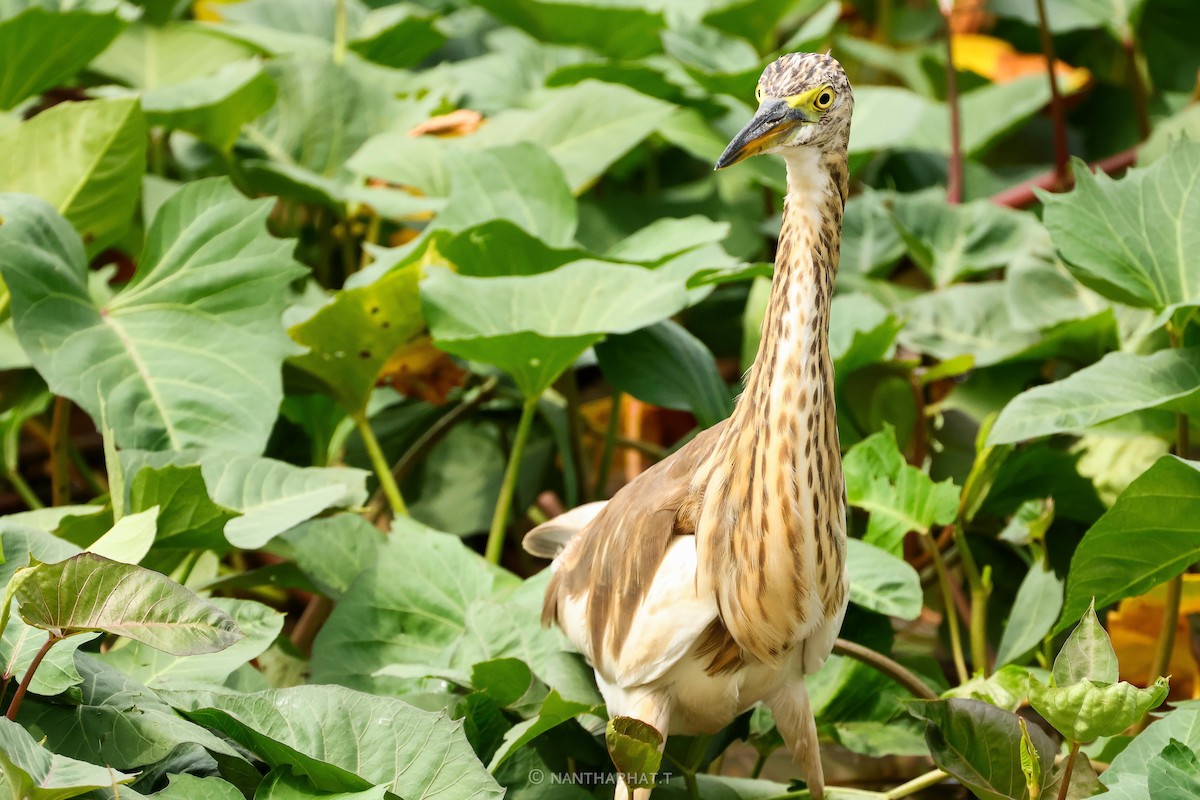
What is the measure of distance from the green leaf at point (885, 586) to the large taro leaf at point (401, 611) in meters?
0.32

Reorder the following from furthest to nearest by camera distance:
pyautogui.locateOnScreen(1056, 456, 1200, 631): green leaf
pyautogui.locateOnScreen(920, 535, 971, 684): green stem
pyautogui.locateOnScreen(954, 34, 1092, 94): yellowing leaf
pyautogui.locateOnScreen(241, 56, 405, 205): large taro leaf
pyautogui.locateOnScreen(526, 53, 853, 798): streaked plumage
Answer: pyautogui.locateOnScreen(954, 34, 1092, 94): yellowing leaf
pyautogui.locateOnScreen(241, 56, 405, 205): large taro leaf
pyautogui.locateOnScreen(920, 535, 971, 684): green stem
pyautogui.locateOnScreen(1056, 456, 1200, 631): green leaf
pyautogui.locateOnScreen(526, 53, 853, 798): streaked plumage

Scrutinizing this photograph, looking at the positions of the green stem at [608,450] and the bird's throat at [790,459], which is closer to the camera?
the bird's throat at [790,459]

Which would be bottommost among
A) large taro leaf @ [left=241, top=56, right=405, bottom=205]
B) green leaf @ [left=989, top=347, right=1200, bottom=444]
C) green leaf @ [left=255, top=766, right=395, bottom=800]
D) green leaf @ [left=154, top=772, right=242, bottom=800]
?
green leaf @ [left=255, top=766, right=395, bottom=800]

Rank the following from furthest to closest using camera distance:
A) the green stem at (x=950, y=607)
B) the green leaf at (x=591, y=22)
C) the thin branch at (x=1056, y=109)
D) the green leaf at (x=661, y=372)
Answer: the green leaf at (x=591, y=22) → the thin branch at (x=1056, y=109) → the green leaf at (x=661, y=372) → the green stem at (x=950, y=607)

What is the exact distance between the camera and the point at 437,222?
4.50ft

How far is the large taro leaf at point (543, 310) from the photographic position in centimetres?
112

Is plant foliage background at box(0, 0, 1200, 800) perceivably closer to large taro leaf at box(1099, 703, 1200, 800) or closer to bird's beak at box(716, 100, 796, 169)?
large taro leaf at box(1099, 703, 1200, 800)

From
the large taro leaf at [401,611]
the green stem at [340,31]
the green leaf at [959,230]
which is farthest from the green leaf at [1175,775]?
the green stem at [340,31]

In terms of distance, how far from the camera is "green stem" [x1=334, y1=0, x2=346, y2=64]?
1.86 metres

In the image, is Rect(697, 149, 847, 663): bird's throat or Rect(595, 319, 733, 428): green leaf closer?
Rect(697, 149, 847, 663): bird's throat

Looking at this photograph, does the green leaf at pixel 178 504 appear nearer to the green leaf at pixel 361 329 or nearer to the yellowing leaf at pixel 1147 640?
the green leaf at pixel 361 329

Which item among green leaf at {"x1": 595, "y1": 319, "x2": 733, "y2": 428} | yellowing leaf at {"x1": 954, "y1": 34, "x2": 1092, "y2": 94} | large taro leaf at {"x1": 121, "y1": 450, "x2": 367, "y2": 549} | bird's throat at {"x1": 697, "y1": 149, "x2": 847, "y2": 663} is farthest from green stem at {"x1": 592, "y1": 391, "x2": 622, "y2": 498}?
yellowing leaf at {"x1": 954, "y1": 34, "x2": 1092, "y2": 94}

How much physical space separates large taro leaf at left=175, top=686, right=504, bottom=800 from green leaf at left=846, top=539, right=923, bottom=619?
0.37 m

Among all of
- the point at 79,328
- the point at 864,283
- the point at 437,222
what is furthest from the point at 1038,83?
the point at 79,328
